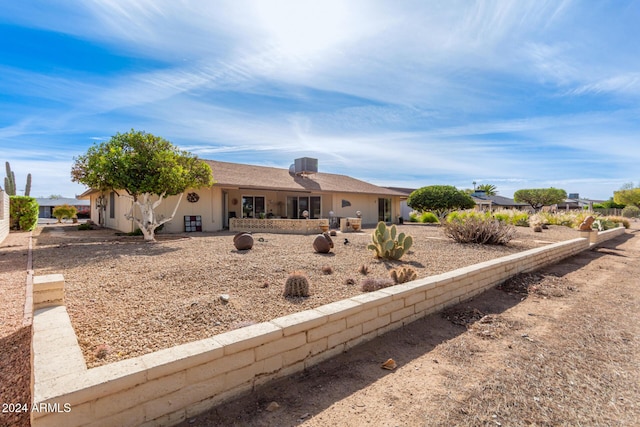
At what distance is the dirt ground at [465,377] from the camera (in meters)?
2.51

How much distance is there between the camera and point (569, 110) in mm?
16766

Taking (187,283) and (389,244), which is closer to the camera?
(187,283)

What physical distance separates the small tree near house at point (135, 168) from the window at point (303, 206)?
10.1 m

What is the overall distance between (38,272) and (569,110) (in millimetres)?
22384

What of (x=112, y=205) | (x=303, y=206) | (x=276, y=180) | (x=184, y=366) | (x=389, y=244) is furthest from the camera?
(x=303, y=206)

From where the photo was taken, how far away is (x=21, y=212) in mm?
17031

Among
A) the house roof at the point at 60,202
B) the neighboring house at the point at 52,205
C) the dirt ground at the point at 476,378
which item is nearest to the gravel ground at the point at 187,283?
the dirt ground at the point at 476,378

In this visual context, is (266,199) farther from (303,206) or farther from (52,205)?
(52,205)

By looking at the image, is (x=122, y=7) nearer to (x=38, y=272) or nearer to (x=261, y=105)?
(x=38, y=272)

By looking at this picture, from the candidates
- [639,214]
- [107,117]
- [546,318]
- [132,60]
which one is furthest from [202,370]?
[639,214]

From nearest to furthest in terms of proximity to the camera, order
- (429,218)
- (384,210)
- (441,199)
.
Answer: (441,199), (429,218), (384,210)

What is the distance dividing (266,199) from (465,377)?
18737mm

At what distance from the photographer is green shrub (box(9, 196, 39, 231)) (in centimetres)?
1688

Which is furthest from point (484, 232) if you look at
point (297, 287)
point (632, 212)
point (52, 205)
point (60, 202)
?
point (60, 202)
